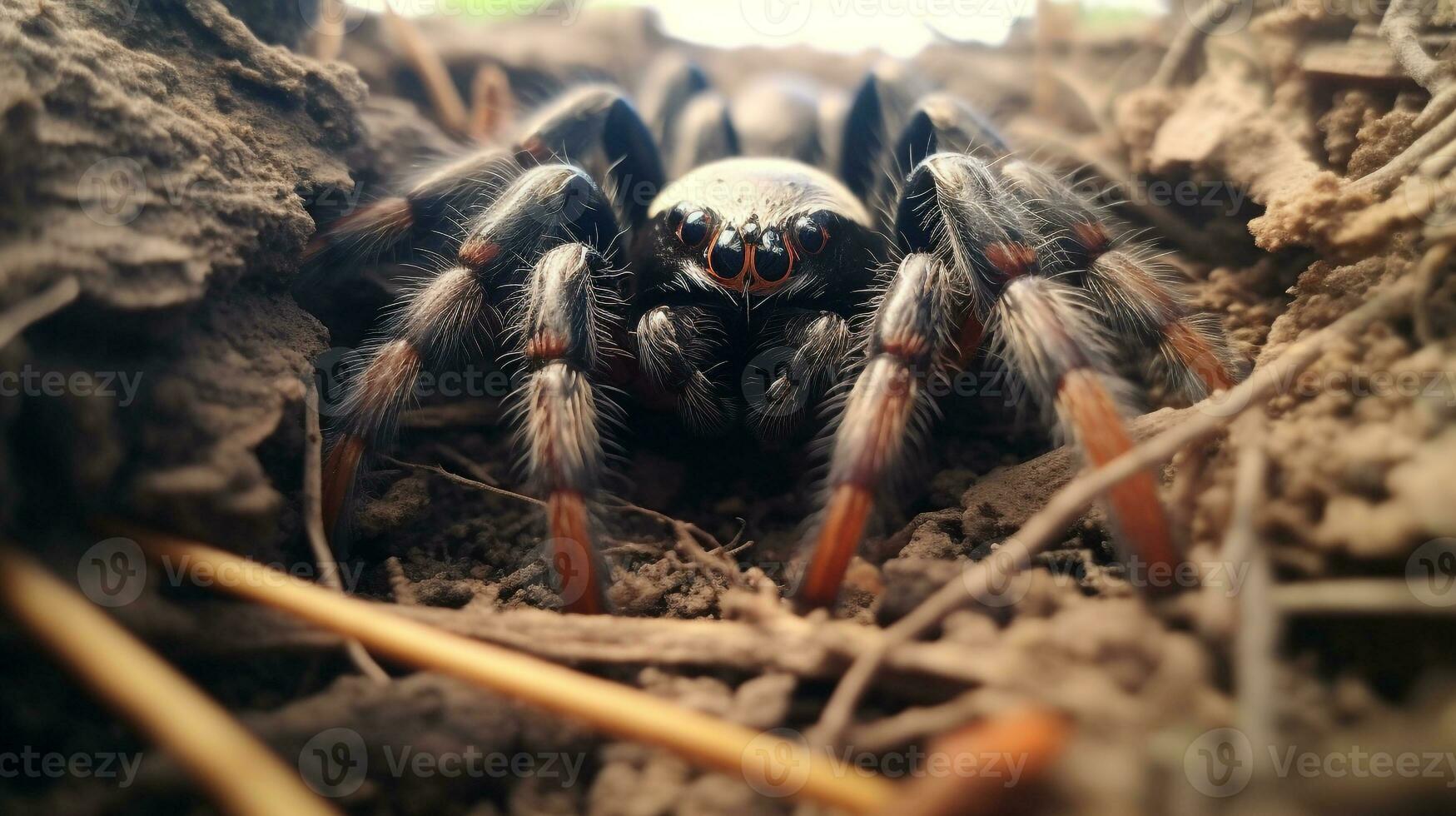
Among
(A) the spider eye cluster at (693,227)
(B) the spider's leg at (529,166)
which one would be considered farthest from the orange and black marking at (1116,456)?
(B) the spider's leg at (529,166)

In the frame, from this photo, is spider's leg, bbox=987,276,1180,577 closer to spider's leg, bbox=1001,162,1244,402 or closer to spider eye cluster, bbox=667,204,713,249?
spider's leg, bbox=1001,162,1244,402

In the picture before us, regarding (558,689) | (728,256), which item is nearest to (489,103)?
(728,256)

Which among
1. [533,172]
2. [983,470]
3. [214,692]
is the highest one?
[533,172]

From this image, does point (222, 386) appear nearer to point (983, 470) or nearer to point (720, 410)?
point (720, 410)

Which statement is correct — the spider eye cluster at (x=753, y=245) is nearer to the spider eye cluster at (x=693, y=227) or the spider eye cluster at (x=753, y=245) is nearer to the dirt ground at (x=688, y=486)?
the spider eye cluster at (x=693, y=227)

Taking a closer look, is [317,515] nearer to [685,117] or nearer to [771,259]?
[771,259]

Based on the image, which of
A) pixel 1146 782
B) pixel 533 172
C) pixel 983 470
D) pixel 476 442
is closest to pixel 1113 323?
pixel 983 470
